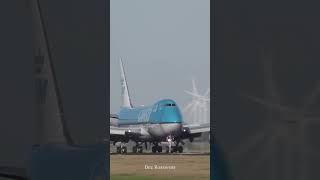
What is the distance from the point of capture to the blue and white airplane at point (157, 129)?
39438 mm

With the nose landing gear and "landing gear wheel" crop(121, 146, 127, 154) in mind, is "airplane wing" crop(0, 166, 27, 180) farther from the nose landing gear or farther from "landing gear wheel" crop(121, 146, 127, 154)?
the nose landing gear

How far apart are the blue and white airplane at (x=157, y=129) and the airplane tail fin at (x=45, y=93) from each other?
102 feet

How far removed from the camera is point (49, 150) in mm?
6371

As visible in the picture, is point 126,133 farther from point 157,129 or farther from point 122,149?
point 157,129

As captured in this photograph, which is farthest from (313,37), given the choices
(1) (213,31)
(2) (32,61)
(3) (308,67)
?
(2) (32,61)

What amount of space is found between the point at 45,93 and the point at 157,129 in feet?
111

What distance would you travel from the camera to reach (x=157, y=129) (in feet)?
131

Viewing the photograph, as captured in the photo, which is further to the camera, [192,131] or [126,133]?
[126,133]

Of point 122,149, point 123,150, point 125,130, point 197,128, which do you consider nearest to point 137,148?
point 125,130

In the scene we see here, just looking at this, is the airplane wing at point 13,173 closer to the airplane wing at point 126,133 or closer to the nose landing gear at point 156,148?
the nose landing gear at point 156,148

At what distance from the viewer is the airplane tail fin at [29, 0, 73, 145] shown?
249 inches

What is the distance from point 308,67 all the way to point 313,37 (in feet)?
0.94

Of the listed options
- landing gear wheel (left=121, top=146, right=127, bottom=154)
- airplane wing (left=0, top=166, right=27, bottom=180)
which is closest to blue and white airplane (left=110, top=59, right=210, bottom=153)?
landing gear wheel (left=121, top=146, right=127, bottom=154)

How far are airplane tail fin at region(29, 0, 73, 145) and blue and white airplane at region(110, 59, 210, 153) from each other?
102 feet
